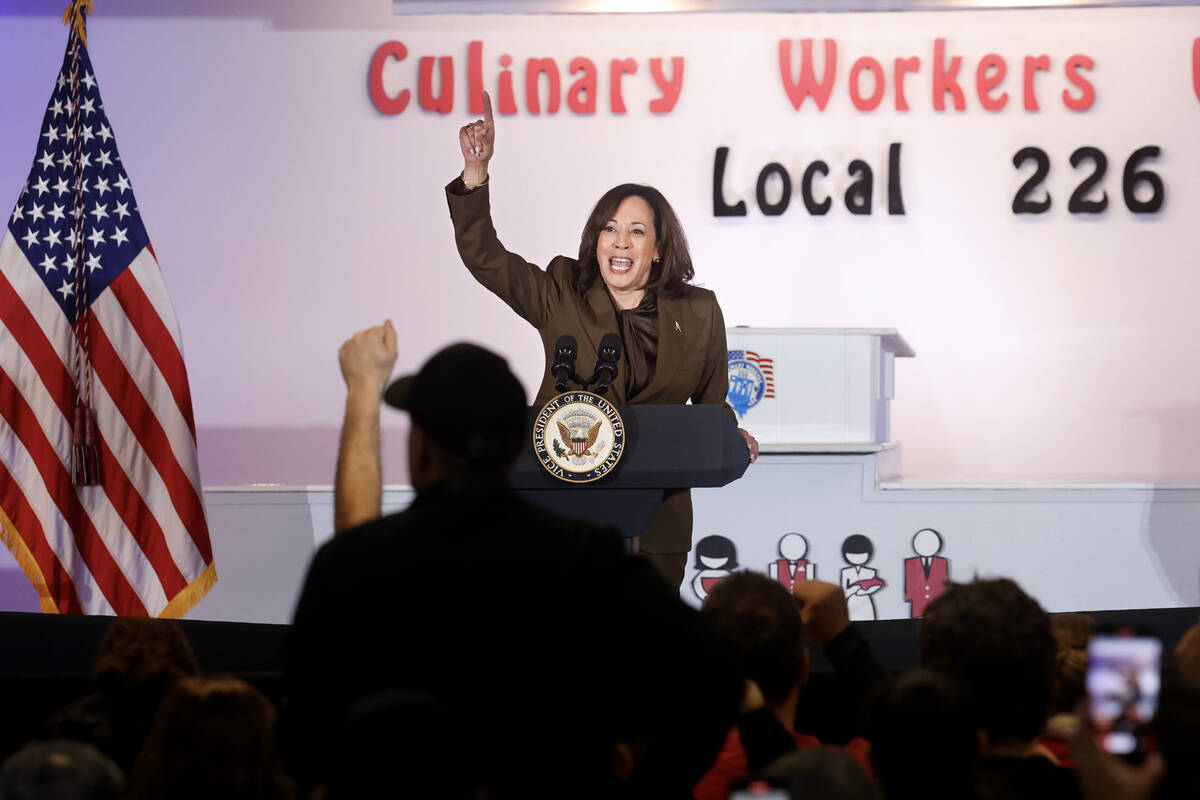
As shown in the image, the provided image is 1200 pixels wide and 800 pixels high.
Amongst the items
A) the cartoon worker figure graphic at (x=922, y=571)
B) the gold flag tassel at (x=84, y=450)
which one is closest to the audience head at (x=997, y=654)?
the cartoon worker figure graphic at (x=922, y=571)

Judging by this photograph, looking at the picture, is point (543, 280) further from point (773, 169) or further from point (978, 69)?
point (978, 69)

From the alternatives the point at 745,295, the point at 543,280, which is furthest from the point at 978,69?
the point at 543,280

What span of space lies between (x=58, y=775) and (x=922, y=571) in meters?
3.67

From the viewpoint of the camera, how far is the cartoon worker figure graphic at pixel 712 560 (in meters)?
4.41

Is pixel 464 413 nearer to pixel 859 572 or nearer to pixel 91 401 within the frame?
pixel 91 401

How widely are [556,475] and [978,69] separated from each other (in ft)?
15.5

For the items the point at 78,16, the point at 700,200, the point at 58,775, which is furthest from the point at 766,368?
the point at 58,775

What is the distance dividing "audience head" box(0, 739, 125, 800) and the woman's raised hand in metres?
1.89

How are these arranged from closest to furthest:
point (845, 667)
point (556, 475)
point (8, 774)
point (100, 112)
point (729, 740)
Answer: point (8, 774) → point (729, 740) → point (845, 667) → point (556, 475) → point (100, 112)

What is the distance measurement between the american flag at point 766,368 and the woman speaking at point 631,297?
1363 mm

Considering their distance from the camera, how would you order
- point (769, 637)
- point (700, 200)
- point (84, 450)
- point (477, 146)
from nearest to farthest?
point (769, 637) < point (477, 146) < point (84, 450) < point (700, 200)

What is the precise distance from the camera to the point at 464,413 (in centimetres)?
123

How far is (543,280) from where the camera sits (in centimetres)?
319

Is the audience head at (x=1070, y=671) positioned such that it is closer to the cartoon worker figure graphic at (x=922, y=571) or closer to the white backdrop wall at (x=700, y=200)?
the cartoon worker figure graphic at (x=922, y=571)
